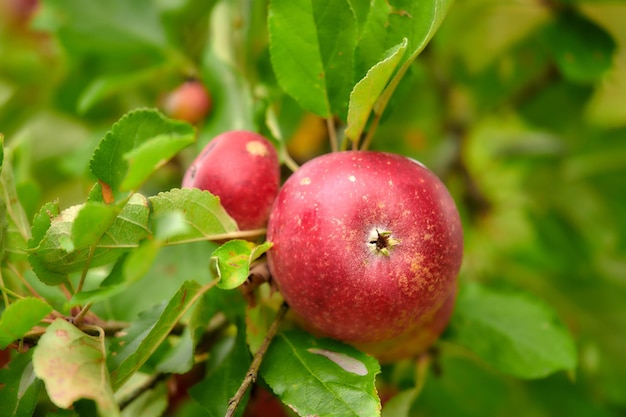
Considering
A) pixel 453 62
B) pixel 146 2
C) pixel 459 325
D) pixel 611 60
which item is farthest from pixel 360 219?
pixel 453 62

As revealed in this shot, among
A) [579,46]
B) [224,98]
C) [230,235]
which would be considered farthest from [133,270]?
[579,46]

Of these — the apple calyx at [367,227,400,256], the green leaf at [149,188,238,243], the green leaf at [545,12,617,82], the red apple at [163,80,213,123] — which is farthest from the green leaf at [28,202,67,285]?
the green leaf at [545,12,617,82]

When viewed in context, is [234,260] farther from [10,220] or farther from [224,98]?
[224,98]

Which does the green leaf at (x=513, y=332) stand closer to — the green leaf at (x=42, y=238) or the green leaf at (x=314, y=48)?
the green leaf at (x=314, y=48)

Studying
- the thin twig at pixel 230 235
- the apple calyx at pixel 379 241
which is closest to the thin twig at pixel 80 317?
the thin twig at pixel 230 235

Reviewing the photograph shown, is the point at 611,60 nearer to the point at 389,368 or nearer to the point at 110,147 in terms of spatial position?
the point at 389,368
